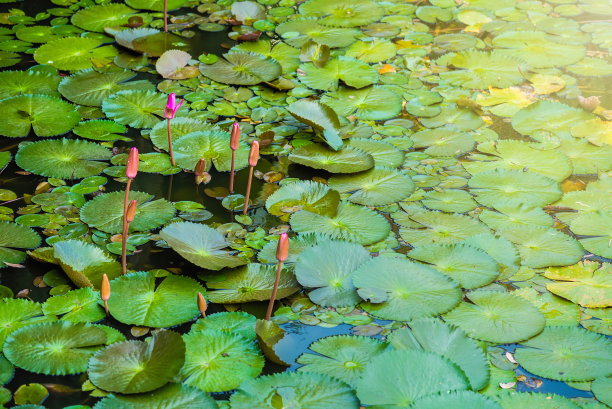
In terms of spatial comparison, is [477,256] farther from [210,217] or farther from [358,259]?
[210,217]

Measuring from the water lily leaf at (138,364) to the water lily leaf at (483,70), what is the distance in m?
2.35

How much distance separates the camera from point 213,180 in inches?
111

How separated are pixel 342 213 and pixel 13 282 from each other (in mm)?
1233

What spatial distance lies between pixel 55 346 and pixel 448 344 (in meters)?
1.19

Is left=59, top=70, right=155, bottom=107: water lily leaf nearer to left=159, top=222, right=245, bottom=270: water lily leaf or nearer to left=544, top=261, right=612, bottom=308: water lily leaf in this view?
left=159, top=222, right=245, bottom=270: water lily leaf

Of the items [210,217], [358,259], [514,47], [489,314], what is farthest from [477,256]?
[514,47]

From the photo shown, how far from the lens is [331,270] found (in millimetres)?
2277

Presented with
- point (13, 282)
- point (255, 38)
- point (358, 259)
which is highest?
point (255, 38)

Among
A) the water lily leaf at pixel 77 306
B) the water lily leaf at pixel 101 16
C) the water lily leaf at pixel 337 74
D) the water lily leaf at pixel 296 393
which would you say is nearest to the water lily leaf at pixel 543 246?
the water lily leaf at pixel 296 393

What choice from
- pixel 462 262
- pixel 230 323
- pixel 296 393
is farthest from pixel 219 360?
pixel 462 262

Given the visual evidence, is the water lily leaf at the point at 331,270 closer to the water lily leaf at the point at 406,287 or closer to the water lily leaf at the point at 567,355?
the water lily leaf at the point at 406,287

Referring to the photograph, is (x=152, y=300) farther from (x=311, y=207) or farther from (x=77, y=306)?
(x=311, y=207)

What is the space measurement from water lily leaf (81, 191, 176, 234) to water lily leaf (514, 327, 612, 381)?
140 centimetres

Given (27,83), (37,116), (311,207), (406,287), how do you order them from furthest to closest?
(27,83)
(37,116)
(311,207)
(406,287)
